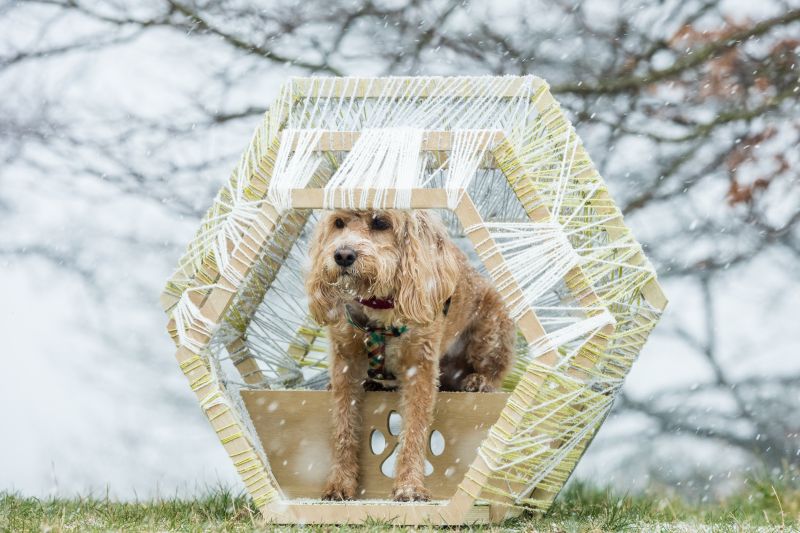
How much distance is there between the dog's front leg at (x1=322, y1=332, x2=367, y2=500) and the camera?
11.8ft

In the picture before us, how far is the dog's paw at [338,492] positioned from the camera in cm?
350

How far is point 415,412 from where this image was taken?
3.47 m

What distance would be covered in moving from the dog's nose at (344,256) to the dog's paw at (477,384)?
0.94 m

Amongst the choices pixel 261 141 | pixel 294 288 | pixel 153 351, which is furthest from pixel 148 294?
pixel 261 141

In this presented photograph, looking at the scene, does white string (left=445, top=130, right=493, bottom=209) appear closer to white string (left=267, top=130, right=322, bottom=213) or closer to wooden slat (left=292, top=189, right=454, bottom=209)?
wooden slat (left=292, top=189, right=454, bottom=209)

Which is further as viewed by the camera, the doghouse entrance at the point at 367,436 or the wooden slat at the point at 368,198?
the doghouse entrance at the point at 367,436

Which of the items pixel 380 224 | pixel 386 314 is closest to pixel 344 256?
pixel 380 224

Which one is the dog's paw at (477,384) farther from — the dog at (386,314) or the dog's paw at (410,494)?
the dog's paw at (410,494)

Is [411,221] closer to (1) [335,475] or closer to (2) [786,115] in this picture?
(1) [335,475]

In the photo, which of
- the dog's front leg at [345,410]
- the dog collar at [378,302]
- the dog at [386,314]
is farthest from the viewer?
the dog's front leg at [345,410]

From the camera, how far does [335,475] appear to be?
3566 millimetres

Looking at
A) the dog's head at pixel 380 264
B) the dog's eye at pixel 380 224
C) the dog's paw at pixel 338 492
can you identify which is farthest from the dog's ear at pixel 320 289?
the dog's paw at pixel 338 492

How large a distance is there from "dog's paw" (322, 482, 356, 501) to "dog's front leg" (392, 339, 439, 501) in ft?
0.71

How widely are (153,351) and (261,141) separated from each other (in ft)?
9.26
